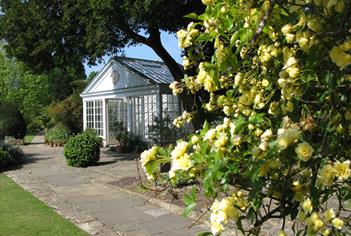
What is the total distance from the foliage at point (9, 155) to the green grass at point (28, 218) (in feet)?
15.3

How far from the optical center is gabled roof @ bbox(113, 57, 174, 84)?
18.5 meters

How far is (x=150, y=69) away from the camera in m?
20.1

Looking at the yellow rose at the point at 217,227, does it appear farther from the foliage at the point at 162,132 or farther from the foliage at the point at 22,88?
the foliage at the point at 22,88

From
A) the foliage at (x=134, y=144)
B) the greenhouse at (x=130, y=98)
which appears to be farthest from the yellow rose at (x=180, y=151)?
the foliage at (x=134, y=144)

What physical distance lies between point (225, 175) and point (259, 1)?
650 millimetres

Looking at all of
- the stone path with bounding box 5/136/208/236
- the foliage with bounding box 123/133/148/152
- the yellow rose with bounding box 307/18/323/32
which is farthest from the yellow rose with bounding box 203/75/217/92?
the foliage with bounding box 123/133/148/152

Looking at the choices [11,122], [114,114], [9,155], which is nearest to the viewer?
[9,155]

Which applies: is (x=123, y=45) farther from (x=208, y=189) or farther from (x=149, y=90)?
(x=208, y=189)

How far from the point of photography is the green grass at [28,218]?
6.60 m

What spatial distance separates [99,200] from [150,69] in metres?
11.7

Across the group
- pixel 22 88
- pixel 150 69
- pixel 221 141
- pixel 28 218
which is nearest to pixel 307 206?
pixel 221 141

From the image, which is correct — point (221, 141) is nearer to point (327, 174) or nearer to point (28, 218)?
point (327, 174)

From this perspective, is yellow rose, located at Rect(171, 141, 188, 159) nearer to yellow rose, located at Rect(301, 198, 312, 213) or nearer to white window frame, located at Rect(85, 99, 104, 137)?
yellow rose, located at Rect(301, 198, 312, 213)

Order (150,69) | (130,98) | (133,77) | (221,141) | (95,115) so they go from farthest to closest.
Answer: (95,115), (150,69), (130,98), (133,77), (221,141)
